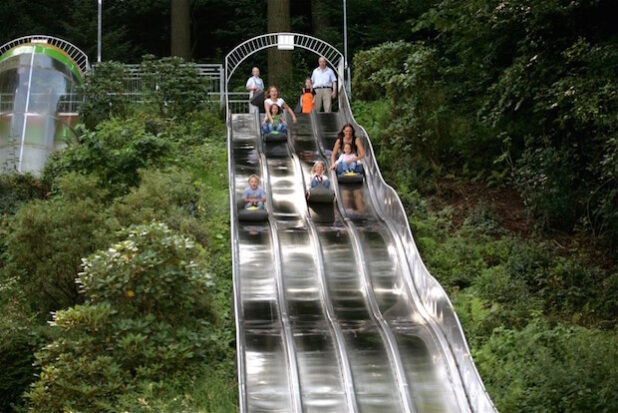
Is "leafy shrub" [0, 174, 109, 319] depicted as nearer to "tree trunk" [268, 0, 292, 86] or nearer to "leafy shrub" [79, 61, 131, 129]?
"leafy shrub" [79, 61, 131, 129]

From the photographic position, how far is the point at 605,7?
23328 mm

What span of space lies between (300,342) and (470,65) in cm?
814

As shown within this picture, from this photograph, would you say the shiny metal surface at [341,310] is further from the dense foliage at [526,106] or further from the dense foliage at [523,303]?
the dense foliage at [526,106]

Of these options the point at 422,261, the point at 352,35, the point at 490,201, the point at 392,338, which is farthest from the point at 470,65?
the point at 352,35

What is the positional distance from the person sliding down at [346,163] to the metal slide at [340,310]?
1.10 feet

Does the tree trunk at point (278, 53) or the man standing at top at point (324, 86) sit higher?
the tree trunk at point (278, 53)

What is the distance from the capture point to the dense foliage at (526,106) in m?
22.3

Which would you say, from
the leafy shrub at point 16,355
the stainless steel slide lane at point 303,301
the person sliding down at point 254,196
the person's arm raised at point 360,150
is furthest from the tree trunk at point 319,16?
the leafy shrub at point 16,355

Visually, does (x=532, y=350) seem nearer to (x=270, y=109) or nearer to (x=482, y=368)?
(x=482, y=368)

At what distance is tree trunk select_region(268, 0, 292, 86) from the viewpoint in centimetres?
3922

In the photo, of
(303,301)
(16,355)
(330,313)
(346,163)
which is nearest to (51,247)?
(16,355)

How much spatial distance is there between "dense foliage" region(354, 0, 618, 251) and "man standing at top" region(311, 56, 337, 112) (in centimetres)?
297

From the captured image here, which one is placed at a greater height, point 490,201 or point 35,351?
point 490,201

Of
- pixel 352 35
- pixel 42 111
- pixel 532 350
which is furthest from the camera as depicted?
pixel 352 35
